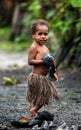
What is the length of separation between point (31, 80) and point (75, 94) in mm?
1920

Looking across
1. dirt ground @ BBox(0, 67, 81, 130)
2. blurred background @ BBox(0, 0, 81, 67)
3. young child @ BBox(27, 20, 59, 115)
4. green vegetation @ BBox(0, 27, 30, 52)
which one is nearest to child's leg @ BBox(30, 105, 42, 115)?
young child @ BBox(27, 20, 59, 115)

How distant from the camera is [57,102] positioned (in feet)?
22.9

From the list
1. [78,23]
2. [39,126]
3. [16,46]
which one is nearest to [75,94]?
[39,126]

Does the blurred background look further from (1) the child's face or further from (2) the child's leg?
(2) the child's leg

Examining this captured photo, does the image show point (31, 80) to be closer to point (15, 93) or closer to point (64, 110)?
point (64, 110)

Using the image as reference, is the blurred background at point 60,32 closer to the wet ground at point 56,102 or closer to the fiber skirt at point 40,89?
the wet ground at point 56,102

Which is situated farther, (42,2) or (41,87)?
(42,2)

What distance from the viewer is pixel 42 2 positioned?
13.4 meters

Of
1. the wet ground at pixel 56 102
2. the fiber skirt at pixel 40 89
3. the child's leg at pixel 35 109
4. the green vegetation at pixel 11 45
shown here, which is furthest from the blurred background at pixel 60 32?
the child's leg at pixel 35 109

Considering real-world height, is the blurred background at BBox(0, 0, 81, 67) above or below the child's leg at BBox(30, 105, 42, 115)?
above

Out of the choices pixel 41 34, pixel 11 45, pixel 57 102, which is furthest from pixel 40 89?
pixel 11 45

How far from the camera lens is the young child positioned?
577 centimetres

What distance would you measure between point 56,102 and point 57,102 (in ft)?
0.10

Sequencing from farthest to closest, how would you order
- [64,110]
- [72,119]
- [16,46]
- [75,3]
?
[16,46] < [75,3] < [64,110] < [72,119]
